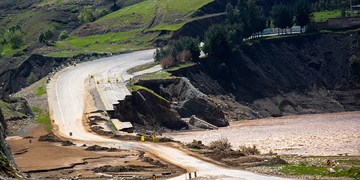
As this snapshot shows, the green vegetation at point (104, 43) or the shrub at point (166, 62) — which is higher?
the green vegetation at point (104, 43)

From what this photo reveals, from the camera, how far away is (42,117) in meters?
81.6

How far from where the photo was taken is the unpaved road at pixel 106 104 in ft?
164

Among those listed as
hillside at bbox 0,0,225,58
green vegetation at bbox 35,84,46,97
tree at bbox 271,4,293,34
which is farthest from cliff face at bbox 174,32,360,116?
hillside at bbox 0,0,225,58

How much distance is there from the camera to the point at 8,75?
12900cm

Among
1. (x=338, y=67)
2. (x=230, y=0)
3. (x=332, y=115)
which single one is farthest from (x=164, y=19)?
(x=332, y=115)

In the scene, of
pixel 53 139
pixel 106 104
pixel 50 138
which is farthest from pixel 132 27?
pixel 53 139

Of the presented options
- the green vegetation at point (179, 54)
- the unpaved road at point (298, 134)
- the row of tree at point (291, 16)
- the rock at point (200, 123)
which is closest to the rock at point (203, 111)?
the unpaved road at point (298, 134)

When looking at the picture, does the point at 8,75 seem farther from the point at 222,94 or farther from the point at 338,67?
the point at 338,67

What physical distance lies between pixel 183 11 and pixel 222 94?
45.0 m

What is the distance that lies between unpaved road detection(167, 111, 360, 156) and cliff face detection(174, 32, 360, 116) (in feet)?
31.2

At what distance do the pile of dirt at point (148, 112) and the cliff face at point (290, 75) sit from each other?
52.0 ft

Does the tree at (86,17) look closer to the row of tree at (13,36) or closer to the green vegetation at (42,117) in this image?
the row of tree at (13,36)

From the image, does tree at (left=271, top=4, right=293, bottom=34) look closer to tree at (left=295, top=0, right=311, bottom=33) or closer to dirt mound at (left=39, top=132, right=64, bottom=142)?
tree at (left=295, top=0, right=311, bottom=33)

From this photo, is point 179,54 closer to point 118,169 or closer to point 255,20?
point 255,20
